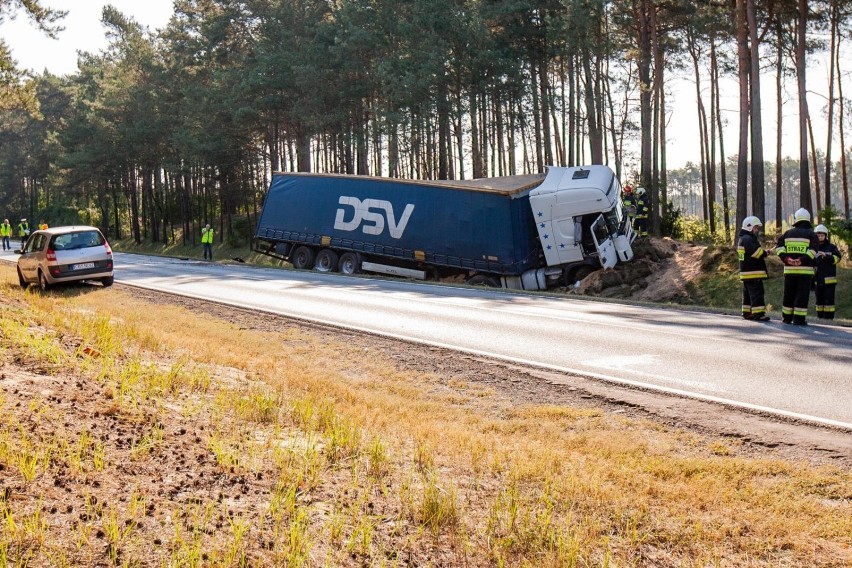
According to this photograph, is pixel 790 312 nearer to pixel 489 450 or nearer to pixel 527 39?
pixel 489 450

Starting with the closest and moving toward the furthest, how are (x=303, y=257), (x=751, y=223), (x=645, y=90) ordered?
(x=751, y=223) → (x=303, y=257) → (x=645, y=90)

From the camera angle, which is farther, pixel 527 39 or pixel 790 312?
→ pixel 527 39

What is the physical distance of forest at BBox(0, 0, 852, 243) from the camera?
3284cm

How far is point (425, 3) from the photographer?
129 ft

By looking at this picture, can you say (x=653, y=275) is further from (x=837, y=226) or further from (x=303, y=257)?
(x=303, y=257)

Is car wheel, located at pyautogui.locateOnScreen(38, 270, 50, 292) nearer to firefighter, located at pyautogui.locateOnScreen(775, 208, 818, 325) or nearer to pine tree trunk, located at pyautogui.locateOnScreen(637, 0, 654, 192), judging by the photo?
firefighter, located at pyautogui.locateOnScreen(775, 208, 818, 325)

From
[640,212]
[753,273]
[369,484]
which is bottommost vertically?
[369,484]

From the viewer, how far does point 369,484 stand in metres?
5.35

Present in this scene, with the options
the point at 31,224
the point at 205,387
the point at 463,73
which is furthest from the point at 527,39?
the point at 31,224

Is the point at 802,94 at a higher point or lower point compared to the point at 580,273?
higher

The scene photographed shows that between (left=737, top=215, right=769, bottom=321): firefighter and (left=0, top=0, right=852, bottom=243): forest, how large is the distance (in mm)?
12768

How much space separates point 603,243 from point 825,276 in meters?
9.32

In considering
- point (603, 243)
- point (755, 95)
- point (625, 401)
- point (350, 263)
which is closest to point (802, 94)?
point (755, 95)

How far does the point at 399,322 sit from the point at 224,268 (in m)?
17.6
